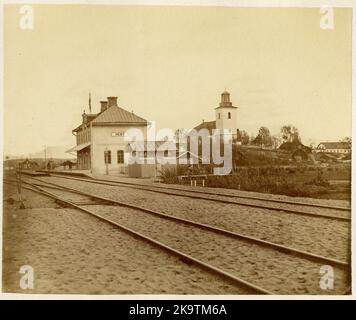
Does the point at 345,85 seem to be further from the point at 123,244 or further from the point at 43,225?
the point at 43,225

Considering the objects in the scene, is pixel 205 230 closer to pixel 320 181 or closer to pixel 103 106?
pixel 320 181

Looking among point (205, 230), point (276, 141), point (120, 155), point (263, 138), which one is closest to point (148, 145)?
point (120, 155)

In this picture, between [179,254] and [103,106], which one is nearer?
[179,254]

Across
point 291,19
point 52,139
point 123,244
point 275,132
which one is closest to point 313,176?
point 275,132

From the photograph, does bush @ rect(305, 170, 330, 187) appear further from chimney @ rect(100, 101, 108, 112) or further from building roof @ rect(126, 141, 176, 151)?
chimney @ rect(100, 101, 108, 112)

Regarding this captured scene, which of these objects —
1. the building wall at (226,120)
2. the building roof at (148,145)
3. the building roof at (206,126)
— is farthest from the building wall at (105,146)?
the building wall at (226,120)
